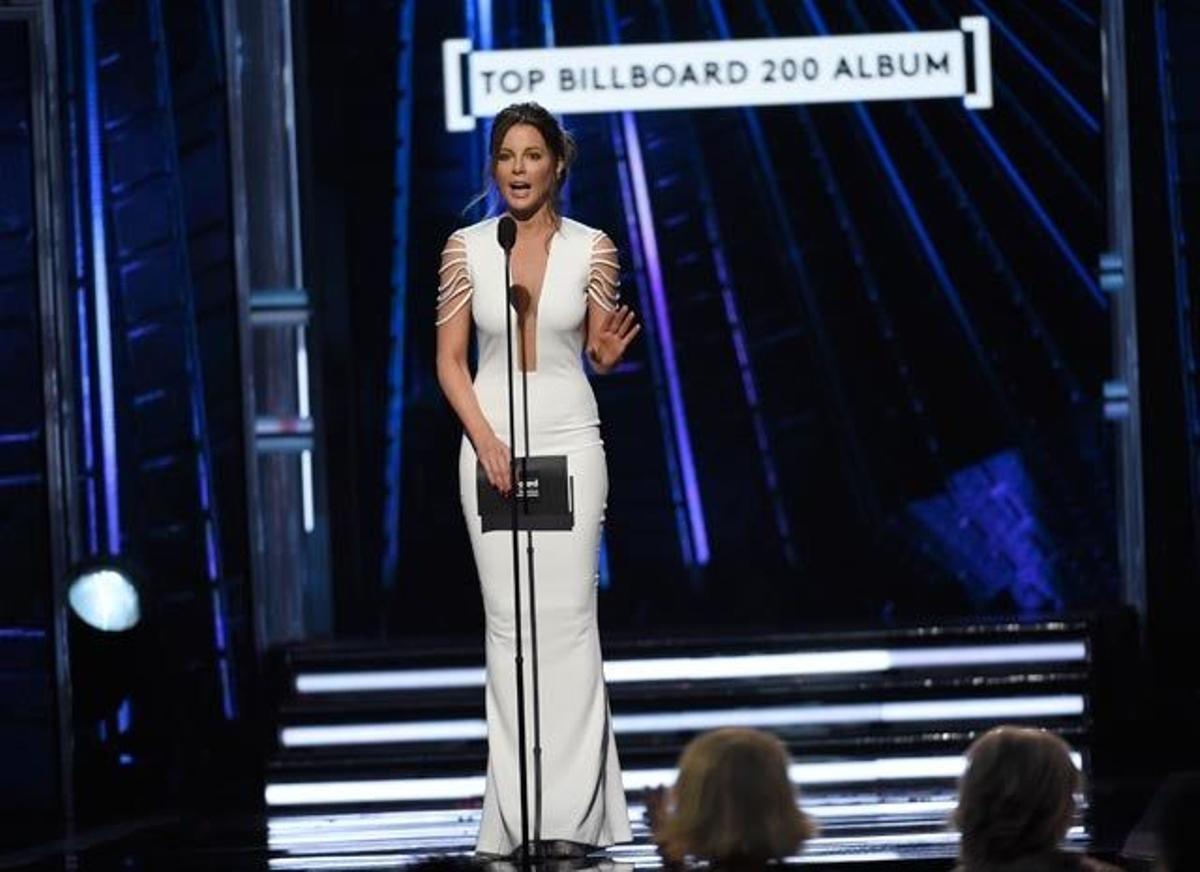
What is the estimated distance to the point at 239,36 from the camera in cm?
728

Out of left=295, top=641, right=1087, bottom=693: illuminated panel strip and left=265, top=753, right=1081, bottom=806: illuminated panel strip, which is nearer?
left=265, top=753, right=1081, bottom=806: illuminated panel strip

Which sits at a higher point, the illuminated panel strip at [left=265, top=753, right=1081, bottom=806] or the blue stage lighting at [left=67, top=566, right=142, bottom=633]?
the blue stage lighting at [left=67, top=566, right=142, bottom=633]

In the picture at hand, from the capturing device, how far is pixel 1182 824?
2.48 m

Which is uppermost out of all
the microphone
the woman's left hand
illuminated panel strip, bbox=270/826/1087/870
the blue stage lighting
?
the microphone

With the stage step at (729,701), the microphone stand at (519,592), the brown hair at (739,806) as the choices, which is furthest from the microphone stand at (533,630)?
the stage step at (729,701)

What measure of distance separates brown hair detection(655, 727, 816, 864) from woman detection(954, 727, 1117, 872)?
191 mm

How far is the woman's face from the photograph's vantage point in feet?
14.6

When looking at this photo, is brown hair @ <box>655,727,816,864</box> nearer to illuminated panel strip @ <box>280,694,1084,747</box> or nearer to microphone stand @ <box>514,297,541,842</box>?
microphone stand @ <box>514,297,541,842</box>

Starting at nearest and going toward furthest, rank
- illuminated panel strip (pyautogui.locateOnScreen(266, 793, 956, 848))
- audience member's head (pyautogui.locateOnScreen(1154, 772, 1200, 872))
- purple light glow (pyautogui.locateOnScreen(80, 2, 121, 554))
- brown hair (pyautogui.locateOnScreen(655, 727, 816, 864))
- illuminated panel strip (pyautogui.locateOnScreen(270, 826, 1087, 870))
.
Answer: audience member's head (pyautogui.locateOnScreen(1154, 772, 1200, 872)), brown hair (pyautogui.locateOnScreen(655, 727, 816, 864)), illuminated panel strip (pyautogui.locateOnScreen(270, 826, 1087, 870)), illuminated panel strip (pyautogui.locateOnScreen(266, 793, 956, 848)), purple light glow (pyautogui.locateOnScreen(80, 2, 121, 554))

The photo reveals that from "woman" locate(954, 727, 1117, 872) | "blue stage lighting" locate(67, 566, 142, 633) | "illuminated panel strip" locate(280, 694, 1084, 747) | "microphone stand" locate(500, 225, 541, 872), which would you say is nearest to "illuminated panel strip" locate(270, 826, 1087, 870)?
"microphone stand" locate(500, 225, 541, 872)

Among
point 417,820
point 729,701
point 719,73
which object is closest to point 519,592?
point 417,820

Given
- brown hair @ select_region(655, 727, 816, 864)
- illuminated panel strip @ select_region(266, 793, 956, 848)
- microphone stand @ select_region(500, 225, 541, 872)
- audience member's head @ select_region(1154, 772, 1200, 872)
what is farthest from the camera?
illuminated panel strip @ select_region(266, 793, 956, 848)

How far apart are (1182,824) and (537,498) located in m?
2.12

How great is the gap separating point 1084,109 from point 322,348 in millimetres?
2439
